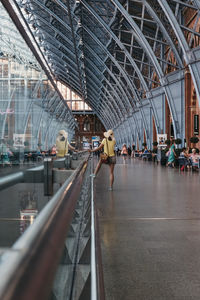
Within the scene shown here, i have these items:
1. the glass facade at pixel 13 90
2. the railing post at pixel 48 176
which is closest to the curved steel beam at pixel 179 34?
the glass facade at pixel 13 90

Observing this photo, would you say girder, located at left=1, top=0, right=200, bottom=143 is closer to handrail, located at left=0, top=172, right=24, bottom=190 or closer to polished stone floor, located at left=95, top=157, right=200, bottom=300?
polished stone floor, located at left=95, top=157, right=200, bottom=300

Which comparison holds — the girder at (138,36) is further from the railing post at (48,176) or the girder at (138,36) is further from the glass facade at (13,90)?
the railing post at (48,176)

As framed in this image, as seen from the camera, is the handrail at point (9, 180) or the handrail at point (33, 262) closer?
the handrail at point (33, 262)

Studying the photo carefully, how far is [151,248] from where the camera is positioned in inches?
185

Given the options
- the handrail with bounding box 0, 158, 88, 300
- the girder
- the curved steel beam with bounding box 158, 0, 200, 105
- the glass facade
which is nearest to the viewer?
the handrail with bounding box 0, 158, 88, 300

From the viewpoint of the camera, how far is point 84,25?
115 ft

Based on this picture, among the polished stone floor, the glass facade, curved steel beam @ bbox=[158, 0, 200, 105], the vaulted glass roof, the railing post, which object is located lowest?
the polished stone floor

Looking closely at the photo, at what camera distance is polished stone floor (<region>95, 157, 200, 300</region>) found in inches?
132

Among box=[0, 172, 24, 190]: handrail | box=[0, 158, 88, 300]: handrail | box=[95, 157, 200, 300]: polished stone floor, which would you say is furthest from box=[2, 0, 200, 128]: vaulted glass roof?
box=[0, 158, 88, 300]: handrail

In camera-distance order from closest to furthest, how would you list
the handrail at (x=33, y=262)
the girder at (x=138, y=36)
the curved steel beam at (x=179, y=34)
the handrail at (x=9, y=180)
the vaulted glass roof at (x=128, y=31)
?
the handrail at (x=33, y=262) → the handrail at (x=9, y=180) → the curved steel beam at (x=179, y=34) → the girder at (x=138, y=36) → the vaulted glass roof at (x=128, y=31)

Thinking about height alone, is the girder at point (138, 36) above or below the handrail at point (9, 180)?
above

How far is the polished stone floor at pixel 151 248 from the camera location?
3.35 meters

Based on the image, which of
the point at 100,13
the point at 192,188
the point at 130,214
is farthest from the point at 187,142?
the point at 130,214

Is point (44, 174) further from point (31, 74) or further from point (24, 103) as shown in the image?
point (31, 74)
